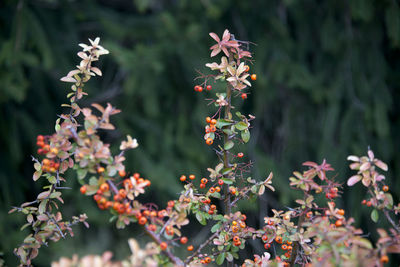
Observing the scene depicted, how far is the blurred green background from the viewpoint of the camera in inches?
96.7

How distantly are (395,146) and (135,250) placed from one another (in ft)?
8.11

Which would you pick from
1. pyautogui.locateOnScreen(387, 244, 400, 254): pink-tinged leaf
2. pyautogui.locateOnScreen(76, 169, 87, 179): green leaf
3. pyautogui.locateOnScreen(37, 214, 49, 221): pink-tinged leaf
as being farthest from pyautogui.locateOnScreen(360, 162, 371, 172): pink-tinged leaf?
pyautogui.locateOnScreen(37, 214, 49, 221): pink-tinged leaf

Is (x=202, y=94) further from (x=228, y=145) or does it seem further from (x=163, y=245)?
(x=163, y=245)

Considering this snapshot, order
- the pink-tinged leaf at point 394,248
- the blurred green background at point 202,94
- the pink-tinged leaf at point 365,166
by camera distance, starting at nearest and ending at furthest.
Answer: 1. the pink-tinged leaf at point 394,248
2. the pink-tinged leaf at point 365,166
3. the blurred green background at point 202,94

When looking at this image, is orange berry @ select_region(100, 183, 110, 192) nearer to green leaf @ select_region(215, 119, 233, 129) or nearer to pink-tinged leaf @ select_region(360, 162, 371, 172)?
green leaf @ select_region(215, 119, 233, 129)

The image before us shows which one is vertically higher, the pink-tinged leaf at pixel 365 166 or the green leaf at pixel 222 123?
the green leaf at pixel 222 123

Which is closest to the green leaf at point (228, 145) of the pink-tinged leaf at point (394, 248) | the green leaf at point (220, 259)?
the green leaf at point (220, 259)

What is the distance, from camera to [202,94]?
8.55 ft

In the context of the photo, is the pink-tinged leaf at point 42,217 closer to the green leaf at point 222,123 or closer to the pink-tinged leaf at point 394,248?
the green leaf at point 222,123

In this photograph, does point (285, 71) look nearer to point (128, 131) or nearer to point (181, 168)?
point (181, 168)

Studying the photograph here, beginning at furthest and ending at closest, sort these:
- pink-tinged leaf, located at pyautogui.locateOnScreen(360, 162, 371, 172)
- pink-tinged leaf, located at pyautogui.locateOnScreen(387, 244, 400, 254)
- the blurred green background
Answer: the blurred green background, pink-tinged leaf, located at pyautogui.locateOnScreen(360, 162, 371, 172), pink-tinged leaf, located at pyautogui.locateOnScreen(387, 244, 400, 254)

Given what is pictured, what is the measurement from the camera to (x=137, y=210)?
0.75 m

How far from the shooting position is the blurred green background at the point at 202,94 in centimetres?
246

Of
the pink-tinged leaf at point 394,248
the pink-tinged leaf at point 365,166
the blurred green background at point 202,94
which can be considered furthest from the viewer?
the blurred green background at point 202,94
